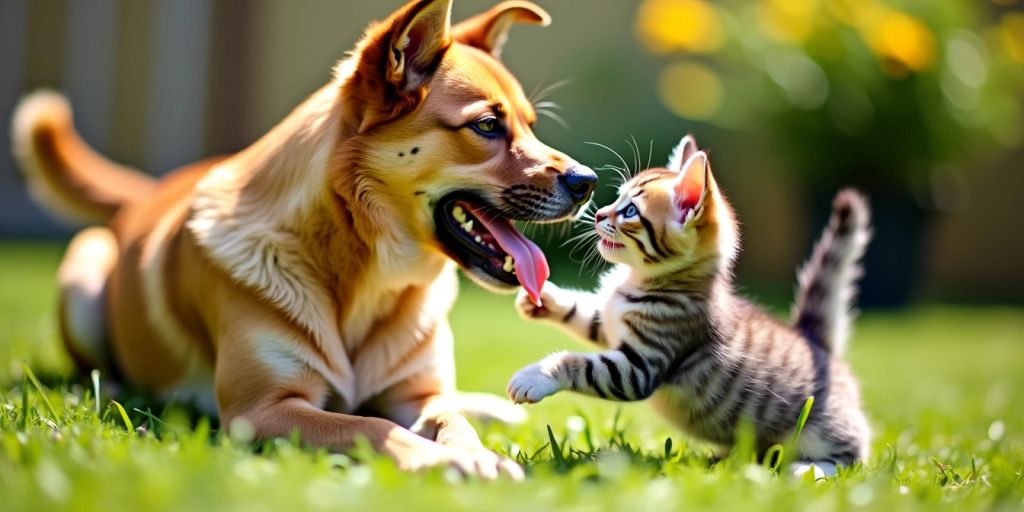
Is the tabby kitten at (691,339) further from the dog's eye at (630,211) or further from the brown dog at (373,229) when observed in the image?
the brown dog at (373,229)

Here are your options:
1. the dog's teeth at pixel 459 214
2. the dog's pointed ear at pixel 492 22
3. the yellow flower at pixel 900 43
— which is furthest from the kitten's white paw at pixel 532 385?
the yellow flower at pixel 900 43

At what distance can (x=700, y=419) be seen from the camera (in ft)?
9.85

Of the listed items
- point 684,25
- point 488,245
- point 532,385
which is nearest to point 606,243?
point 488,245

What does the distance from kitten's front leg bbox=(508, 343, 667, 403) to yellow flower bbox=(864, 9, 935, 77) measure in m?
6.52

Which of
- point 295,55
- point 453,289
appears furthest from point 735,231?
point 295,55

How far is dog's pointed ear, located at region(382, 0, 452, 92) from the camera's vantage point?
9.66 ft

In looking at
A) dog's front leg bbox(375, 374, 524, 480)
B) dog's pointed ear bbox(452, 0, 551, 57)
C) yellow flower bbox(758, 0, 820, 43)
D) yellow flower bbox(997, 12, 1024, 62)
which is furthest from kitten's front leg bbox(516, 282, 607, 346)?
yellow flower bbox(997, 12, 1024, 62)

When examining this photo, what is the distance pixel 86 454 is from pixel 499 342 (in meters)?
3.79

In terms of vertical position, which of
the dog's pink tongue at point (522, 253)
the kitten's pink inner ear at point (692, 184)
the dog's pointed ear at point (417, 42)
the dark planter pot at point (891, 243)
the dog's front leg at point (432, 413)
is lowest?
the dark planter pot at point (891, 243)

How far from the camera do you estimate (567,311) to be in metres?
3.21

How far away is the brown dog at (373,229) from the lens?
3.04 metres

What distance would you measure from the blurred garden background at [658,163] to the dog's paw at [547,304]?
0.32 meters

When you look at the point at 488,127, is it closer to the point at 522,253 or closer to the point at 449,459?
the point at 522,253

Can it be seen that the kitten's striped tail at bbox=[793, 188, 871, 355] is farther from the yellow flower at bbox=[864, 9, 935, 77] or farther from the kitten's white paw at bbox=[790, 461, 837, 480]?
the yellow flower at bbox=[864, 9, 935, 77]
